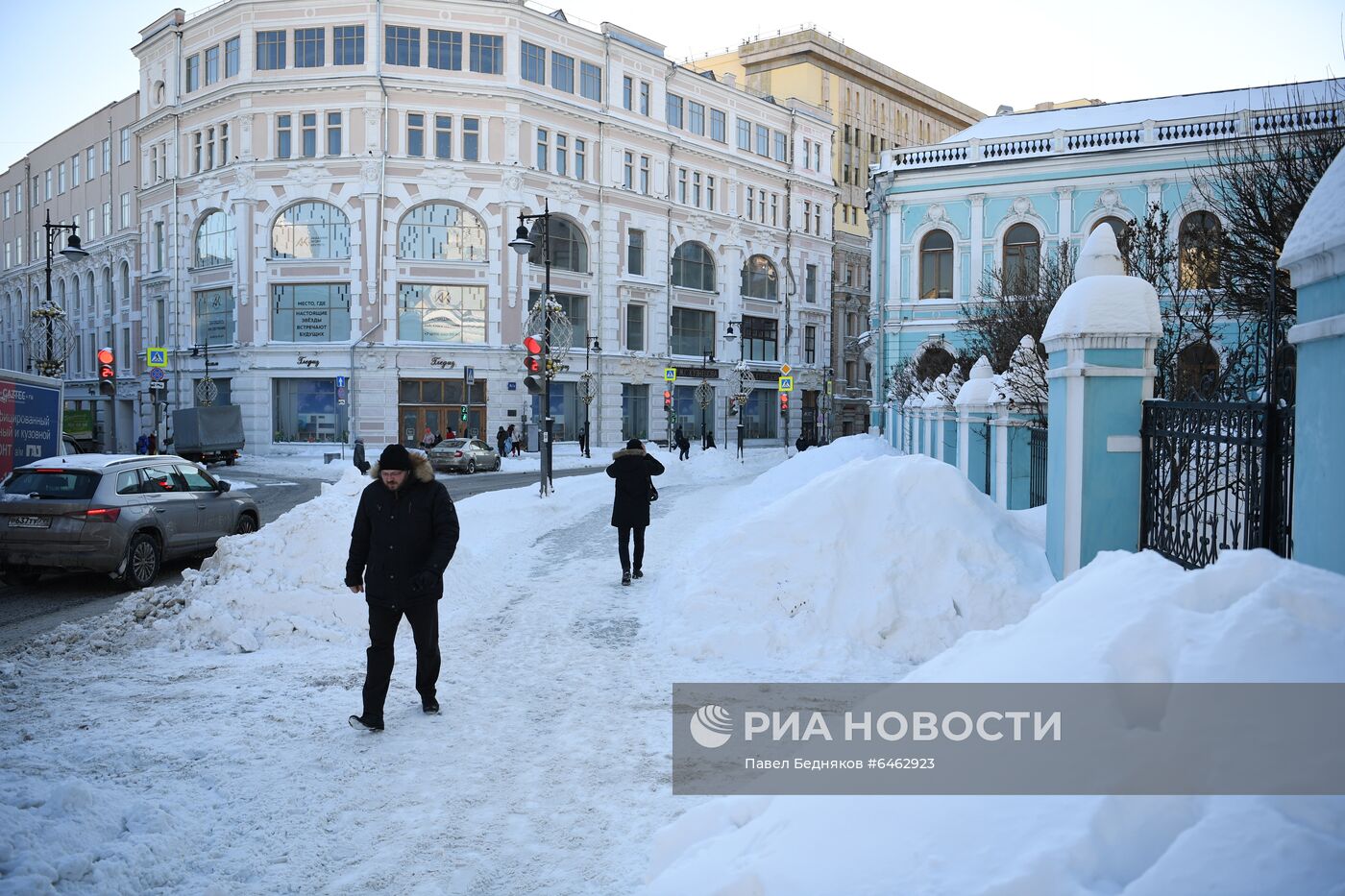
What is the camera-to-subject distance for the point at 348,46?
43.5m

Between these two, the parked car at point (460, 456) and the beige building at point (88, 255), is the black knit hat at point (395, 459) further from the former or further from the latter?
the beige building at point (88, 255)

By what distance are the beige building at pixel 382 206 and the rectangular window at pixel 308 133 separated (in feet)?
0.34

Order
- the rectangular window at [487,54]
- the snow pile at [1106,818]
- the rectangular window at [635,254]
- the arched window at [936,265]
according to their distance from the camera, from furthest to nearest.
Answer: the rectangular window at [635,254]
the rectangular window at [487,54]
the arched window at [936,265]
the snow pile at [1106,818]

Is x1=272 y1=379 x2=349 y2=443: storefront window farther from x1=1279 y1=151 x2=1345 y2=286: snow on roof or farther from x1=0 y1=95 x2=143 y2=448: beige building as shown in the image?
x1=1279 y1=151 x2=1345 y2=286: snow on roof

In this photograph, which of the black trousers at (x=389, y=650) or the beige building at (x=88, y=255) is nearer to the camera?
the black trousers at (x=389, y=650)

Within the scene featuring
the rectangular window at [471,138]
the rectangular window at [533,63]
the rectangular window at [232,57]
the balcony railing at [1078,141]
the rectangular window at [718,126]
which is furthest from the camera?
the rectangular window at [718,126]

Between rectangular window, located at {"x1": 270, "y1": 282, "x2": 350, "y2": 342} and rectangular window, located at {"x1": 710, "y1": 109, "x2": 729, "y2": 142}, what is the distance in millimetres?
25507

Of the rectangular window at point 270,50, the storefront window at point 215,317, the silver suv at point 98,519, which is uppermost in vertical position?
the rectangular window at point 270,50

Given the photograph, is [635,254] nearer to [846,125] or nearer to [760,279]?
[760,279]

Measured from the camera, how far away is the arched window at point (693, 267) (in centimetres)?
5503

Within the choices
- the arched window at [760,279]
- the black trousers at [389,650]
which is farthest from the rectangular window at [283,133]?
the black trousers at [389,650]

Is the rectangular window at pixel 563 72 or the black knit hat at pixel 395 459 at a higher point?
the rectangular window at pixel 563 72

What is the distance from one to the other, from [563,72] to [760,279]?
19466 millimetres

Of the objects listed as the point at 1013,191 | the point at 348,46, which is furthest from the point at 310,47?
the point at 1013,191
